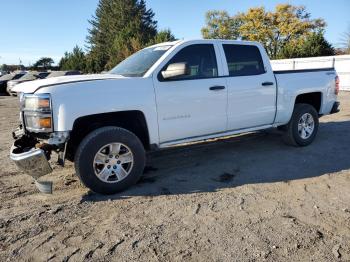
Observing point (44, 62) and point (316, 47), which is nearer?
point (316, 47)

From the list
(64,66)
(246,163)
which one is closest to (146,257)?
(246,163)

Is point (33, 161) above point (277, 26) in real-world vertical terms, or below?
below

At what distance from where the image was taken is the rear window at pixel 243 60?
229 inches

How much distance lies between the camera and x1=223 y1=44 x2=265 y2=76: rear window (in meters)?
5.81

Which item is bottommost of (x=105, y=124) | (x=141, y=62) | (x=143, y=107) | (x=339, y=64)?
(x=105, y=124)

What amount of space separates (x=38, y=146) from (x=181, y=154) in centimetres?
272

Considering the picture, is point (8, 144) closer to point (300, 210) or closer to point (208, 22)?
point (300, 210)

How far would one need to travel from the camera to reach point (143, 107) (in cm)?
A: 480

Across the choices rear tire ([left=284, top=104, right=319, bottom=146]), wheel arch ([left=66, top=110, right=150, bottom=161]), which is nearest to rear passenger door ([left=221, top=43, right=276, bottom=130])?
rear tire ([left=284, top=104, right=319, bottom=146])

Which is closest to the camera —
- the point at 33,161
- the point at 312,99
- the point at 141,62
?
the point at 33,161

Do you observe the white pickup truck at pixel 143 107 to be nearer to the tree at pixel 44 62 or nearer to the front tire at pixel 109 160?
the front tire at pixel 109 160

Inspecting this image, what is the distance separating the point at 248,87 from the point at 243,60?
0.51 meters

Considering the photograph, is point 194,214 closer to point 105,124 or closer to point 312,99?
point 105,124

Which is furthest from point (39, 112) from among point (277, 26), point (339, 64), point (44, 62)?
point (44, 62)
